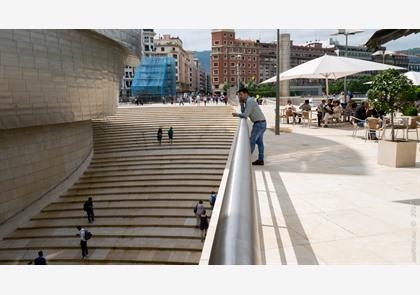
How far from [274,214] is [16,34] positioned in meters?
11.7

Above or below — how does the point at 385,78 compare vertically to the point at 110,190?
above

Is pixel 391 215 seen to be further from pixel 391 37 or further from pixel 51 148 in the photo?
pixel 51 148

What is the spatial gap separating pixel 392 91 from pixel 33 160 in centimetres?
1288

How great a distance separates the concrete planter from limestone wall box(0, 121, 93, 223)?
39.7ft

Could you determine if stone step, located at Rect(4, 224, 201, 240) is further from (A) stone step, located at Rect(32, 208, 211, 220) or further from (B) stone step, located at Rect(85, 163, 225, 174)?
(B) stone step, located at Rect(85, 163, 225, 174)

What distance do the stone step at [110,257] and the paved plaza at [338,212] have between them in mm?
4444

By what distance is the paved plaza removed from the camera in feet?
8.93

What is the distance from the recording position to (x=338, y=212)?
3.77m

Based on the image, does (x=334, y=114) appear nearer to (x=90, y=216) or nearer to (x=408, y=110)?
(x=408, y=110)

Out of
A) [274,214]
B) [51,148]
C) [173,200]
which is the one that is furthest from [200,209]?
[51,148]

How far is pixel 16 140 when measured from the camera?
13055mm

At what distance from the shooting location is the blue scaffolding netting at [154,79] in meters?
72.0

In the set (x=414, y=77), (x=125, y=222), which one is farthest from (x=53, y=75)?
(x=414, y=77)

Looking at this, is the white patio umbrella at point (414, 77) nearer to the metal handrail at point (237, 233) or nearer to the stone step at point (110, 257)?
the stone step at point (110, 257)
